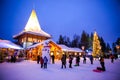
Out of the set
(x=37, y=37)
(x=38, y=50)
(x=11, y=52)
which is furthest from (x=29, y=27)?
(x=38, y=50)

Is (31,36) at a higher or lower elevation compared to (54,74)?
higher

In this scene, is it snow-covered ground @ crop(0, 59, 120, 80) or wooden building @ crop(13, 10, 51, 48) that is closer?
snow-covered ground @ crop(0, 59, 120, 80)

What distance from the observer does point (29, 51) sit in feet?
106

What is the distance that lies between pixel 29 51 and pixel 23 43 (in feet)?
19.0

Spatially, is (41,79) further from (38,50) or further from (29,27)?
(29,27)

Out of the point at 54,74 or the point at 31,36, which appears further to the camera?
the point at 31,36

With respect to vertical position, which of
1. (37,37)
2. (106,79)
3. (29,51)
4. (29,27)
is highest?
(29,27)

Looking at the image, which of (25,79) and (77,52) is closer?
(25,79)

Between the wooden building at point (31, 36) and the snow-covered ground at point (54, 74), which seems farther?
the wooden building at point (31, 36)

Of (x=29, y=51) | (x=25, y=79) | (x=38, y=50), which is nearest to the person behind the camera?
(x=25, y=79)

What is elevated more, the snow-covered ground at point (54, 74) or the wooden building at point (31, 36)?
the wooden building at point (31, 36)

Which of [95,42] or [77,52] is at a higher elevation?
[95,42]

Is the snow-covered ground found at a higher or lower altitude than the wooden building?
lower

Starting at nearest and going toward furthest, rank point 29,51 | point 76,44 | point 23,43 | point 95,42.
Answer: point 29,51 < point 23,43 < point 95,42 < point 76,44
